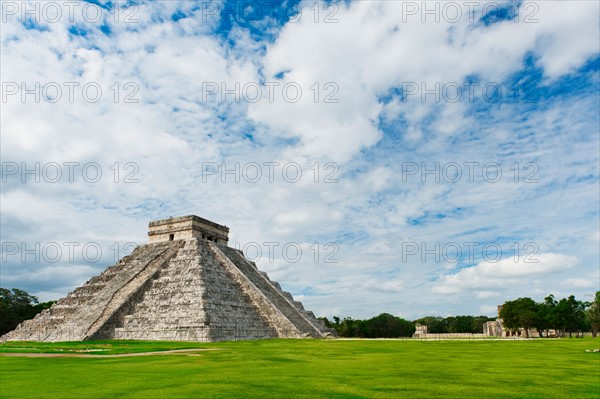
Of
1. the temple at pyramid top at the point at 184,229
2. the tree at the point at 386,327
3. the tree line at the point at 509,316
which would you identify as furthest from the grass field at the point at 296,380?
the tree at the point at 386,327

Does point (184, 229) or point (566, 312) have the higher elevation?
point (184, 229)

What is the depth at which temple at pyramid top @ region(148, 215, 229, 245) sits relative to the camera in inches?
1825

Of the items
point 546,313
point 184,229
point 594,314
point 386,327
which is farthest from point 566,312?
point 184,229

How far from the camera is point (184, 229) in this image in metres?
46.5

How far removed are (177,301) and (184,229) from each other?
44.1 feet

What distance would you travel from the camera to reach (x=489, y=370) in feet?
44.7

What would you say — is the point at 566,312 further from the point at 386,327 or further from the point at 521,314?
the point at 386,327

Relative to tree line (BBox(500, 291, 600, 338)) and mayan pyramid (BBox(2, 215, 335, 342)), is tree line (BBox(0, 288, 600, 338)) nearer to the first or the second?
tree line (BBox(500, 291, 600, 338))

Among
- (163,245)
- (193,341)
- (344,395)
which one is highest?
(163,245)

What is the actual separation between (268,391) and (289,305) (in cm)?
3438

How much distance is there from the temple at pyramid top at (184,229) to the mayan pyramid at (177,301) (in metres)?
0.10

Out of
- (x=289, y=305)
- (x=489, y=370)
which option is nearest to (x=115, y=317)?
(x=289, y=305)

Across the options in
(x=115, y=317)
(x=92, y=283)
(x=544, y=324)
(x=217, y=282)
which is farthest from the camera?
(x=544, y=324)

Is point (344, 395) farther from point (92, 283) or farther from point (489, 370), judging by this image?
point (92, 283)
